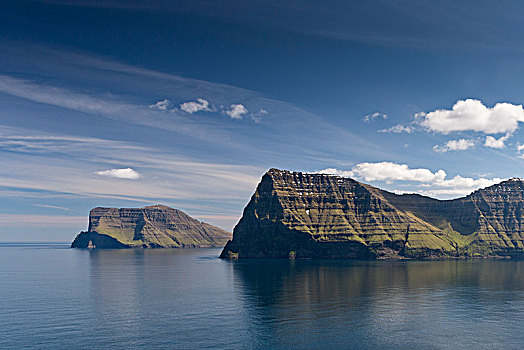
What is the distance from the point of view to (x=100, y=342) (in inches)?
4402

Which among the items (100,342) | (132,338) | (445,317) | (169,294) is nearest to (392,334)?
(445,317)

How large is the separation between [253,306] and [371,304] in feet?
154

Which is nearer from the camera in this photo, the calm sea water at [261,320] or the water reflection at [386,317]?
the calm sea water at [261,320]

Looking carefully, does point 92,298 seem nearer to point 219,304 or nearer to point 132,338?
point 219,304

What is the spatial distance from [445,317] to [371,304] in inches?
1168

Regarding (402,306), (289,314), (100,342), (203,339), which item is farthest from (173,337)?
(402,306)

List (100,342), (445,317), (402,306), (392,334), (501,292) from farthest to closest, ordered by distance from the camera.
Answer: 1. (501,292)
2. (402,306)
3. (445,317)
4. (392,334)
5. (100,342)

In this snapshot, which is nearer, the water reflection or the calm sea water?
the calm sea water

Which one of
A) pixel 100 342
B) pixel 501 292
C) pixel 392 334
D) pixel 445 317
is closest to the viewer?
pixel 100 342

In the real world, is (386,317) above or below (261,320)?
below

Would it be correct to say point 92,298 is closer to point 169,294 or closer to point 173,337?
point 169,294

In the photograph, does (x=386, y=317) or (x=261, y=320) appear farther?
(x=386, y=317)

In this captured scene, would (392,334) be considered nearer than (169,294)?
Yes

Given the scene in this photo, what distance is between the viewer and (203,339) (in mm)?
114000
